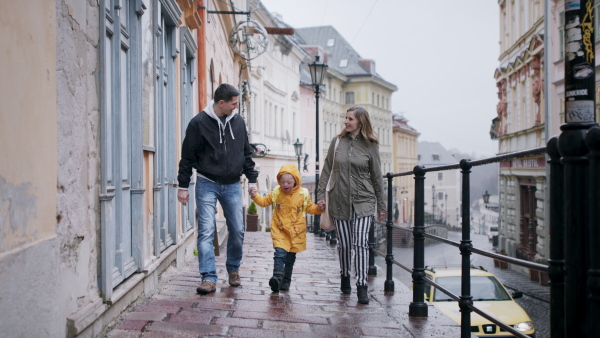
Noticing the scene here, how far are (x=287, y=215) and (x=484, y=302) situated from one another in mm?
4726

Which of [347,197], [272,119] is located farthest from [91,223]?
[272,119]

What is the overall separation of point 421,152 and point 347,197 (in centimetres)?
11944

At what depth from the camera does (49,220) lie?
354cm

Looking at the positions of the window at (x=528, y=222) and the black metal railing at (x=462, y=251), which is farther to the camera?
the window at (x=528, y=222)

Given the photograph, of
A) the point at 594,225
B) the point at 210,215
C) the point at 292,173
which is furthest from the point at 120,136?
the point at 594,225

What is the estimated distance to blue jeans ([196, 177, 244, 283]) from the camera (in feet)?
21.2

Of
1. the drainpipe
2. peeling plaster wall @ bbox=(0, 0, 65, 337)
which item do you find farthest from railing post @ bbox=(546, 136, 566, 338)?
the drainpipe

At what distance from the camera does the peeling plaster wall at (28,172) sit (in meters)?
2.95

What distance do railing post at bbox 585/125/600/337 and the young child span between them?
165 inches

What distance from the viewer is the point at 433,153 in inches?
4879

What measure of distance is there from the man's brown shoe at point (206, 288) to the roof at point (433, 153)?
377 feet

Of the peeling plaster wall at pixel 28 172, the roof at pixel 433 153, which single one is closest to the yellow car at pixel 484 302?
the peeling plaster wall at pixel 28 172

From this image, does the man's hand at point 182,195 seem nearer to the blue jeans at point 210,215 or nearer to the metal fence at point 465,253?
the blue jeans at point 210,215

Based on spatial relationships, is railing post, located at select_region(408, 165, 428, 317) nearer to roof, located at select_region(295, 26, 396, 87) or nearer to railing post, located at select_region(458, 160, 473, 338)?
railing post, located at select_region(458, 160, 473, 338)
